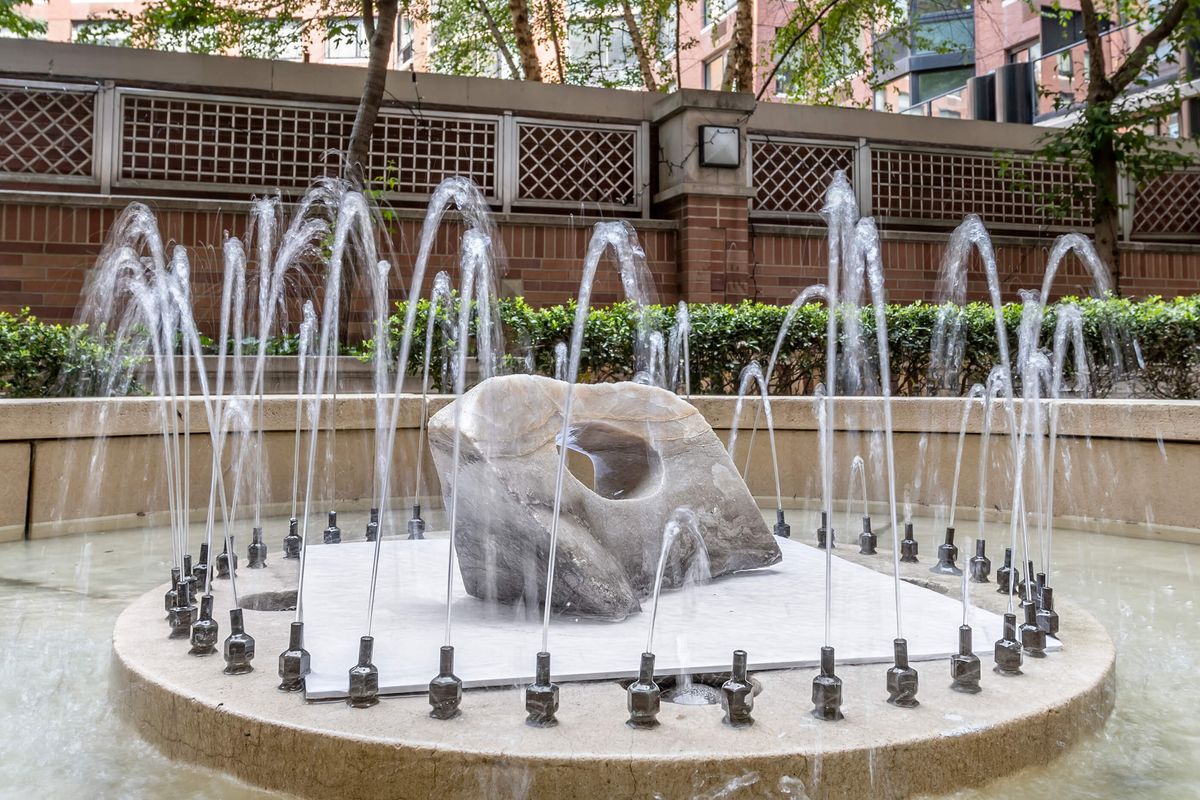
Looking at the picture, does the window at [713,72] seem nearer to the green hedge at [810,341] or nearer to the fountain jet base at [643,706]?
the green hedge at [810,341]

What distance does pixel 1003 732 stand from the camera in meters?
2.63

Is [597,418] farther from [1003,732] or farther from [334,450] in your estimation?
[334,450]

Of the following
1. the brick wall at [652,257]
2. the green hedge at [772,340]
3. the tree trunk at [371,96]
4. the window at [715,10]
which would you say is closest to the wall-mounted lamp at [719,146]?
the brick wall at [652,257]

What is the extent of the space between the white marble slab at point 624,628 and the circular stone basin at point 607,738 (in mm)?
125

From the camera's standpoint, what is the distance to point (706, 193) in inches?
426

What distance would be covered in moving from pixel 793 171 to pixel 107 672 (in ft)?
32.7

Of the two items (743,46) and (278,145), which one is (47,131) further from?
(743,46)

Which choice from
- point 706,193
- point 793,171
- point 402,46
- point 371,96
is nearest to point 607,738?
point 371,96

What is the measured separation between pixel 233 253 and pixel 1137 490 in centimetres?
791

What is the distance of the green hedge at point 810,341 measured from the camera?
24.4 feet

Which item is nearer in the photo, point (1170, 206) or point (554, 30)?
point (1170, 206)

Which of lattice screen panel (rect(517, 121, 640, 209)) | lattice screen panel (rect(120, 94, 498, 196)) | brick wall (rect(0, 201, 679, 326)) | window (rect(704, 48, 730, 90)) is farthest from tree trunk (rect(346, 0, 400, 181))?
window (rect(704, 48, 730, 90))

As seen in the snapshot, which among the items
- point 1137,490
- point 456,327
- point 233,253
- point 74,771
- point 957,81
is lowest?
point 74,771

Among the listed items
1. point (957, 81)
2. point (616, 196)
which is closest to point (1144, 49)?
point (616, 196)
